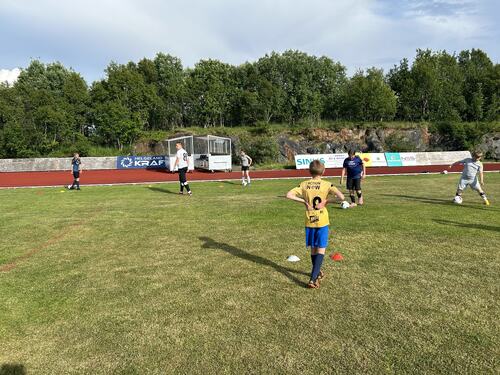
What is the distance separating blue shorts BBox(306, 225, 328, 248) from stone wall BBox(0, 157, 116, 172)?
34.0 meters

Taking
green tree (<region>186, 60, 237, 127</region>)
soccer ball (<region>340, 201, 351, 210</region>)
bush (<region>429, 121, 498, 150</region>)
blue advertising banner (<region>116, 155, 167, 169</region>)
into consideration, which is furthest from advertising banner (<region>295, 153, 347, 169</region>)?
green tree (<region>186, 60, 237, 127</region>)

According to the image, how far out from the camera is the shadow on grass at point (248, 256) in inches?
227

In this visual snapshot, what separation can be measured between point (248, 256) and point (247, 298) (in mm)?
1881

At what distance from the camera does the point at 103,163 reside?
35.7 metres

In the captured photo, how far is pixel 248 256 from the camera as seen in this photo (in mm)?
6758

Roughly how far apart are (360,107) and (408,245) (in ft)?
172

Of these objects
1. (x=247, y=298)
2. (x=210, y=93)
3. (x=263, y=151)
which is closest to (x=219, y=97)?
(x=210, y=93)

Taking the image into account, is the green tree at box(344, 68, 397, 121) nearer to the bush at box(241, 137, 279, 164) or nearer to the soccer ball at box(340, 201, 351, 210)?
the bush at box(241, 137, 279, 164)

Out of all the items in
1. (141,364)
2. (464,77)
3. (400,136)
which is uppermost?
(464,77)

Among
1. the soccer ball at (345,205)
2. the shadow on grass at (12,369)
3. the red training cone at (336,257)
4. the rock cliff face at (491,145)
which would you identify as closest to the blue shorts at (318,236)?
the red training cone at (336,257)

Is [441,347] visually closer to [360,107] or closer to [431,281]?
[431,281]

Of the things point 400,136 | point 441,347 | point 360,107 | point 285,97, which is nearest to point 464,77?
point 360,107

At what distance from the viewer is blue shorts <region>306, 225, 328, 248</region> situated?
5.22m

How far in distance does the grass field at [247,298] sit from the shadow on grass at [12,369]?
0.02 metres
